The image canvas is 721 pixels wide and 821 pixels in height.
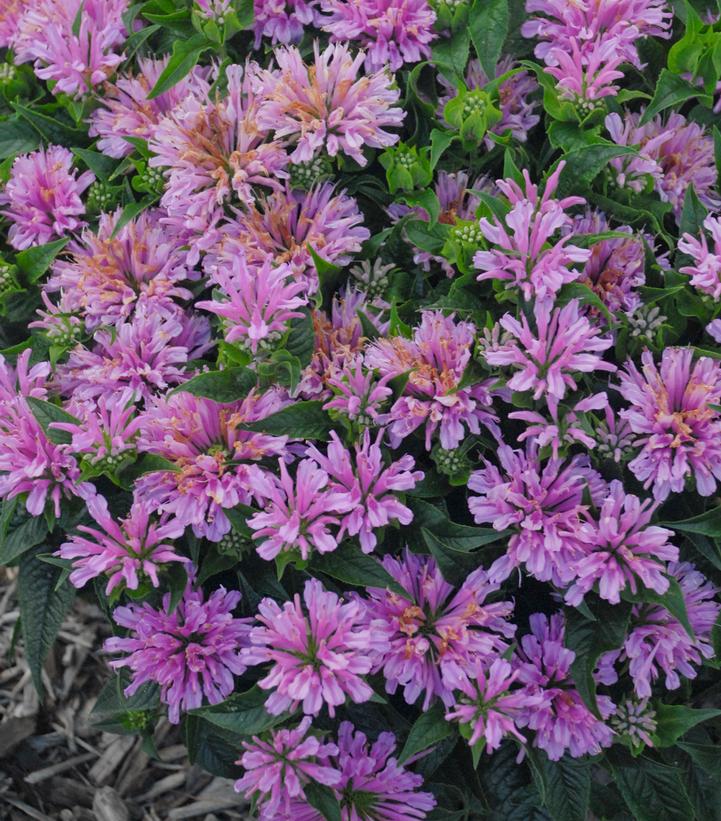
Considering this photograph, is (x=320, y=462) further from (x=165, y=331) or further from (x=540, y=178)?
(x=540, y=178)

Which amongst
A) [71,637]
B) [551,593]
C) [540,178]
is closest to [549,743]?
[551,593]

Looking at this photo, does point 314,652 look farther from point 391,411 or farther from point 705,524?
point 705,524

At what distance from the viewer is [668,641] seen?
1.64 m

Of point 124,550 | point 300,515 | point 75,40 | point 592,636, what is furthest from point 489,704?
point 75,40

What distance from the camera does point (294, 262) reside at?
1.77m

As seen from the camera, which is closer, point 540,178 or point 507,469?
point 507,469

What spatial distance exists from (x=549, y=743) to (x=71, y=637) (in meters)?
1.52

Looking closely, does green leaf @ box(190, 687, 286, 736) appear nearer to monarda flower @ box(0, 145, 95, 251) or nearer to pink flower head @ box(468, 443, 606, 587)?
pink flower head @ box(468, 443, 606, 587)

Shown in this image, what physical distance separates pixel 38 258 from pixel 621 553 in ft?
4.24

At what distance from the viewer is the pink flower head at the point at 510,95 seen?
1938 millimetres

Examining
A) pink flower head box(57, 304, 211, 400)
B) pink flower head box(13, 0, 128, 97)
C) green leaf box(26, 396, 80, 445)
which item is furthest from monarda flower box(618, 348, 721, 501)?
pink flower head box(13, 0, 128, 97)

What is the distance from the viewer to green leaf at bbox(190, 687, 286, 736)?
153cm

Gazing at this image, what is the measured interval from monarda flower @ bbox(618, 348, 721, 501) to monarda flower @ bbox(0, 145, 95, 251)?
1.18m

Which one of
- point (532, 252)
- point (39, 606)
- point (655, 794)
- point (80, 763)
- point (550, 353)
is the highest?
point (532, 252)
